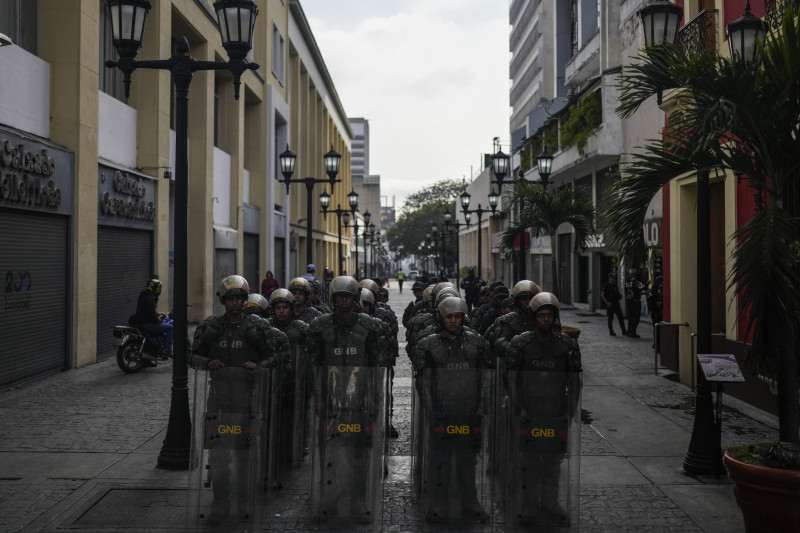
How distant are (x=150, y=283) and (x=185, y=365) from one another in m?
6.67

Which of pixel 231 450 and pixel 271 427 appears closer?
pixel 231 450

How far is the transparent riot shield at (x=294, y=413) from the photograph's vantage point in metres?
7.28

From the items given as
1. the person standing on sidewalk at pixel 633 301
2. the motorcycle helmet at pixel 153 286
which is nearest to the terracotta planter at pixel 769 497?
the motorcycle helmet at pixel 153 286

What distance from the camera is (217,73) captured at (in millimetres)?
25766

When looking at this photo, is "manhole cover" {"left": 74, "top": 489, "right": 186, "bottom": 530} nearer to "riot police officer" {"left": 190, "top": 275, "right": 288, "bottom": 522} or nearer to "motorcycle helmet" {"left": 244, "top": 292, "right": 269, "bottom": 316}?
"riot police officer" {"left": 190, "top": 275, "right": 288, "bottom": 522}

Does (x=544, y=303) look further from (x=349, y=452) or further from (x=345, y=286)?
(x=349, y=452)

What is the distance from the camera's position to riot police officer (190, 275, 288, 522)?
18.7 ft

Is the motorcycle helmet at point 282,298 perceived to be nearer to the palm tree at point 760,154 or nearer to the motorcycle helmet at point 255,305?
the motorcycle helmet at point 255,305

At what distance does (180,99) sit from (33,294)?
620 cm

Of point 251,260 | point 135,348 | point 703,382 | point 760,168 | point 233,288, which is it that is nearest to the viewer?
point 760,168

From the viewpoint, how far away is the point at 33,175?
481 inches

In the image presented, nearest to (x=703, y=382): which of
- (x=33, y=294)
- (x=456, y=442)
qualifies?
(x=456, y=442)

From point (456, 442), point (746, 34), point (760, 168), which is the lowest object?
point (456, 442)

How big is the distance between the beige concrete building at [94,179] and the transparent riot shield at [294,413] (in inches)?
259
